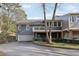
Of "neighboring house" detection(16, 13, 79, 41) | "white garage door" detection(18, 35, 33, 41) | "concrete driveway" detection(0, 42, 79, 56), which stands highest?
"neighboring house" detection(16, 13, 79, 41)

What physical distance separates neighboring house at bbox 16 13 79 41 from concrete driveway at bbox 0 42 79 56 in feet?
0.39

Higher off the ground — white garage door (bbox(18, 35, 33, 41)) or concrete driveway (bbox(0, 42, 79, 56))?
white garage door (bbox(18, 35, 33, 41))

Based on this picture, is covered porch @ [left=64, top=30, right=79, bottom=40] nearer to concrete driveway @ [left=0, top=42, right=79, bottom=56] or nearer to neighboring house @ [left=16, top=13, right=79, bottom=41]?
neighboring house @ [left=16, top=13, right=79, bottom=41]

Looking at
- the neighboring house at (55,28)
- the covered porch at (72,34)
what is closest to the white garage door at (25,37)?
the neighboring house at (55,28)

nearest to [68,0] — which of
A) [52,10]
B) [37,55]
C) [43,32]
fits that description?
[52,10]

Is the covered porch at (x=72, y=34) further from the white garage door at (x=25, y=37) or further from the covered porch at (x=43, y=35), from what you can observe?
the white garage door at (x=25, y=37)

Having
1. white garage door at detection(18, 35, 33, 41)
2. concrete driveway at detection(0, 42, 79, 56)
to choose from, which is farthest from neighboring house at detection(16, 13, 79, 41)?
concrete driveway at detection(0, 42, 79, 56)

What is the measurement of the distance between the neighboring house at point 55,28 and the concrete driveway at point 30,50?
12cm

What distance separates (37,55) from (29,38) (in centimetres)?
33

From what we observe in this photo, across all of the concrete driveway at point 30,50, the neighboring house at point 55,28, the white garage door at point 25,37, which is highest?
the neighboring house at point 55,28

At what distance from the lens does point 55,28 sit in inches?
219

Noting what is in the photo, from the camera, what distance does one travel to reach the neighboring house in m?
5.53

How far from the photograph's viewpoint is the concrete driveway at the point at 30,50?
18.0 feet

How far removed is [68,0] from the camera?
5535 millimetres
